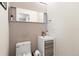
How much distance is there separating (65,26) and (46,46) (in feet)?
1.73

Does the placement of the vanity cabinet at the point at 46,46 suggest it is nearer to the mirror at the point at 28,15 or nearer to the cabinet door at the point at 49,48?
the cabinet door at the point at 49,48

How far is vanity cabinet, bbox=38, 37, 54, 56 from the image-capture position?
2.00 meters

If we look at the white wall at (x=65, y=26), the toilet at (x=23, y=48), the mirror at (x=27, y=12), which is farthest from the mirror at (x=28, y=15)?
the toilet at (x=23, y=48)

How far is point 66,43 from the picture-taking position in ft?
6.47

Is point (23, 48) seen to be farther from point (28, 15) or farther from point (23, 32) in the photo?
point (28, 15)

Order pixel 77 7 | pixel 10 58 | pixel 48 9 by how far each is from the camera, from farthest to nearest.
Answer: pixel 48 9 → pixel 77 7 → pixel 10 58

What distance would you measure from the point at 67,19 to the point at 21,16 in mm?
908

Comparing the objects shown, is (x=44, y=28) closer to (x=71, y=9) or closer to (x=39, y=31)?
(x=39, y=31)

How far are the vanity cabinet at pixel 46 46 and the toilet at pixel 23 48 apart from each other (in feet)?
0.79

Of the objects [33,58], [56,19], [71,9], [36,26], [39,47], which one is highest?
[71,9]

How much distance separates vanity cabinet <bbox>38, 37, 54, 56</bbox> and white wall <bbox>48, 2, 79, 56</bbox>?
118mm

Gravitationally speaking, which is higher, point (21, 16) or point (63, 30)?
point (21, 16)

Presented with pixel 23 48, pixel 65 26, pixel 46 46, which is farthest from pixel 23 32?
pixel 65 26

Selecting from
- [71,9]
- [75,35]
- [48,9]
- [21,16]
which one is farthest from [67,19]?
[21,16]
